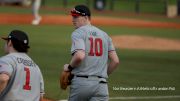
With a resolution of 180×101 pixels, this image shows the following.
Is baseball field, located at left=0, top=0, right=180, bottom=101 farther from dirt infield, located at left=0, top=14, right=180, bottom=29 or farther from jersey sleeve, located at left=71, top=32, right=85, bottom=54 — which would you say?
jersey sleeve, located at left=71, top=32, right=85, bottom=54

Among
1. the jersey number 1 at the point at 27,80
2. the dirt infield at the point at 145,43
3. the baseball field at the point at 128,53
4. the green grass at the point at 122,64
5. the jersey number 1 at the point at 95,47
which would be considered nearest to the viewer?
the jersey number 1 at the point at 27,80

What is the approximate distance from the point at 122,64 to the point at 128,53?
3409 millimetres

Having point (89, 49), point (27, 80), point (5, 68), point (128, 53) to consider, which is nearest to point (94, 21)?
point (128, 53)

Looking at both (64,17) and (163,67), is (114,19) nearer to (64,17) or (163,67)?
(64,17)

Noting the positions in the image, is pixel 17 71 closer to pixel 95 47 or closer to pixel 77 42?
pixel 77 42

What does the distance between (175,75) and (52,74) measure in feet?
10.5

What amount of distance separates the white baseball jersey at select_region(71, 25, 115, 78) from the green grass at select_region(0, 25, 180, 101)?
4.29 metres

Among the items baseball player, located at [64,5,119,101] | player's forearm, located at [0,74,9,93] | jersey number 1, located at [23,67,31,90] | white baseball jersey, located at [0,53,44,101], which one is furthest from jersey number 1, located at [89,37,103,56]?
player's forearm, located at [0,74,9,93]

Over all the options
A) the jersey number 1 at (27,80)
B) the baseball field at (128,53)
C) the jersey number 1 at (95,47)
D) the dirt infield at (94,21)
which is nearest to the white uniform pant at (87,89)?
the jersey number 1 at (95,47)

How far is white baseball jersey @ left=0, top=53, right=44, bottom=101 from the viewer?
664 centimetres

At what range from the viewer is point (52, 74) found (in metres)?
15.6

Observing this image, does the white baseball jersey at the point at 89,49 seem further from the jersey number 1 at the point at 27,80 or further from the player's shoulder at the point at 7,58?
the player's shoulder at the point at 7,58

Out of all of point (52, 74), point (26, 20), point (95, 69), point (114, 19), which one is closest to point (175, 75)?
point (52, 74)

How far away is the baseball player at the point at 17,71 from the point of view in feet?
21.8
